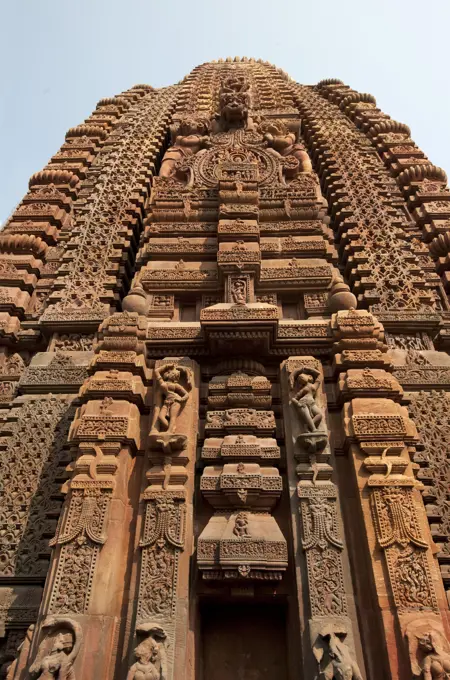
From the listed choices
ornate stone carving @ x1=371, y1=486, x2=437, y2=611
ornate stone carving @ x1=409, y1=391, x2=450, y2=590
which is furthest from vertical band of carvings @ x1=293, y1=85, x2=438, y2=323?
ornate stone carving @ x1=371, y1=486, x2=437, y2=611

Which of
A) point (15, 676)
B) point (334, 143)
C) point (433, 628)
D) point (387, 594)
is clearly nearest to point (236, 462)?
point (387, 594)

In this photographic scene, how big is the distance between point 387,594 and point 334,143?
44.2 feet

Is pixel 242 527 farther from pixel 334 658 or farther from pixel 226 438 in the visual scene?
pixel 334 658

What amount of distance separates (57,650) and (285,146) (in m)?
12.2

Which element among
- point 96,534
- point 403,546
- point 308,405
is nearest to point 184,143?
point 308,405

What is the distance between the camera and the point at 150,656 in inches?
174

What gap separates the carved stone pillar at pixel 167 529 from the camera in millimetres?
4555

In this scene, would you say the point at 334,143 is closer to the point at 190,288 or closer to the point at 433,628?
the point at 190,288

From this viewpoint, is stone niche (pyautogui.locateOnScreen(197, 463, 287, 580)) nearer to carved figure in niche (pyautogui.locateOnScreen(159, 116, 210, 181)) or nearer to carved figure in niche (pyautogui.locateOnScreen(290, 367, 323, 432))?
carved figure in niche (pyautogui.locateOnScreen(290, 367, 323, 432))

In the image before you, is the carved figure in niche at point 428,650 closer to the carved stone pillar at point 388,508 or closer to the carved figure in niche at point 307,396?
the carved stone pillar at point 388,508

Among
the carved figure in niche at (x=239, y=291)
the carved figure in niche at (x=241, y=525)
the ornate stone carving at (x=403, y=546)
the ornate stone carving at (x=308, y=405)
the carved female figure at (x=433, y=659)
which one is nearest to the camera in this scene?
the carved female figure at (x=433, y=659)

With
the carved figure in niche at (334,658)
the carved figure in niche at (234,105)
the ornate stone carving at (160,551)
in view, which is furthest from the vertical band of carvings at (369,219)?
the carved figure in niche at (334,658)

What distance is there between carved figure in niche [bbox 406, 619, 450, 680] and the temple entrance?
56.4 inches

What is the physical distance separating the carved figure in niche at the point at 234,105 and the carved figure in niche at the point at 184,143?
69 cm
